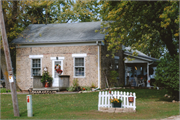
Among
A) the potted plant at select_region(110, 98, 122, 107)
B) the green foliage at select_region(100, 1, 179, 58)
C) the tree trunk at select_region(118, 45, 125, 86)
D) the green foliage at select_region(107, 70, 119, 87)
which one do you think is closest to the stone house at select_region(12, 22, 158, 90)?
the green foliage at select_region(107, 70, 119, 87)

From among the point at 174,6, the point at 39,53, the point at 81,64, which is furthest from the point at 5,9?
the point at 174,6

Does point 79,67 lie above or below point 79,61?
below

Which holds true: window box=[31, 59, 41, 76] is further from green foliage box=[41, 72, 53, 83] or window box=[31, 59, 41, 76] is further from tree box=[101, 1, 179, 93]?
tree box=[101, 1, 179, 93]

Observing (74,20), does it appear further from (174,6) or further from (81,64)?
(174,6)

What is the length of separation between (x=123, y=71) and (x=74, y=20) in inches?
398

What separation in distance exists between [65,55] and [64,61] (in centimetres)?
50

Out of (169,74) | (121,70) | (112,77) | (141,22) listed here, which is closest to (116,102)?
(169,74)

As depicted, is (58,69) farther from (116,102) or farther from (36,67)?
(116,102)

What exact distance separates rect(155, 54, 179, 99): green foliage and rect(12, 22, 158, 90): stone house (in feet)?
25.4

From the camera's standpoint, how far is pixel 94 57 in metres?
20.4

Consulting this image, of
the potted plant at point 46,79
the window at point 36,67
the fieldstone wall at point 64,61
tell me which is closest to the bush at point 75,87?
the fieldstone wall at point 64,61

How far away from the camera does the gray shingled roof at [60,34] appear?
20.9m

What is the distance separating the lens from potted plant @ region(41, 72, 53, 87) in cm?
2103

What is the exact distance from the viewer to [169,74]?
41.3 ft
